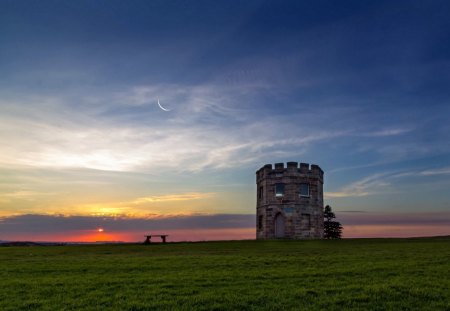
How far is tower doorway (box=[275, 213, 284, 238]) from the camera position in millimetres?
43469

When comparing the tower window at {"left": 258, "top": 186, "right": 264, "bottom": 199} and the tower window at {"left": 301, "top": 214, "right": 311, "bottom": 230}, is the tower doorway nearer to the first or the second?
the tower window at {"left": 301, "top": 214, "right": 311, "bottom": 230}

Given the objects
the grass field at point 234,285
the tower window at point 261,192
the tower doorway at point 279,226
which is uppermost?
the tower window at point 261,192

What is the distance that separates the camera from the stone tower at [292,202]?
141ft

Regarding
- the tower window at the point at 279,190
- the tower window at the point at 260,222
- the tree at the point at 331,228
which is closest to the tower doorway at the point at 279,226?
the tower window at the point at 279,190

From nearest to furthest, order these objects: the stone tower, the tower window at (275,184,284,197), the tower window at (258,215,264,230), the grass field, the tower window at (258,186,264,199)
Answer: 1. the grass field
2. the stone tower
3. the tower window at (275,184,284,197)
4. the tower window at (258,215,264,230)
5. the tower window at (258,186,264,199)

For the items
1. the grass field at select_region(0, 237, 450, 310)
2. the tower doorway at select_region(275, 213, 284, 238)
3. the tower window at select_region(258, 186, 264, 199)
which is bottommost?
the grass field at select_region(0, 237, 450, 310)

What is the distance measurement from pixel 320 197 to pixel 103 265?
32602mm

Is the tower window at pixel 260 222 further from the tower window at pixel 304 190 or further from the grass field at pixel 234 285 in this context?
the grass field at pixel 234 285

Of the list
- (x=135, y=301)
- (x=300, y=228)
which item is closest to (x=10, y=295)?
(x=135, y=301)

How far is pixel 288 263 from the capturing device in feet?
55.8

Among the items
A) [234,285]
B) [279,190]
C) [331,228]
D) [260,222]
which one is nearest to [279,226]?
[260,222]

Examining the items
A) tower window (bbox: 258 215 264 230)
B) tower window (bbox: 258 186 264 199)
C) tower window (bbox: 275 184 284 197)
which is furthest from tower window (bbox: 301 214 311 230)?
tower window (bbox: 258 186 264 199)

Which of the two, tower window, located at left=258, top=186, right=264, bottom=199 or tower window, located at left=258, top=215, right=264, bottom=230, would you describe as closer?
tower window, located at left=258, top=215, right=264, bottom=230

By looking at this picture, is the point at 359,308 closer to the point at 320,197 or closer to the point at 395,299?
the point at 395,299
